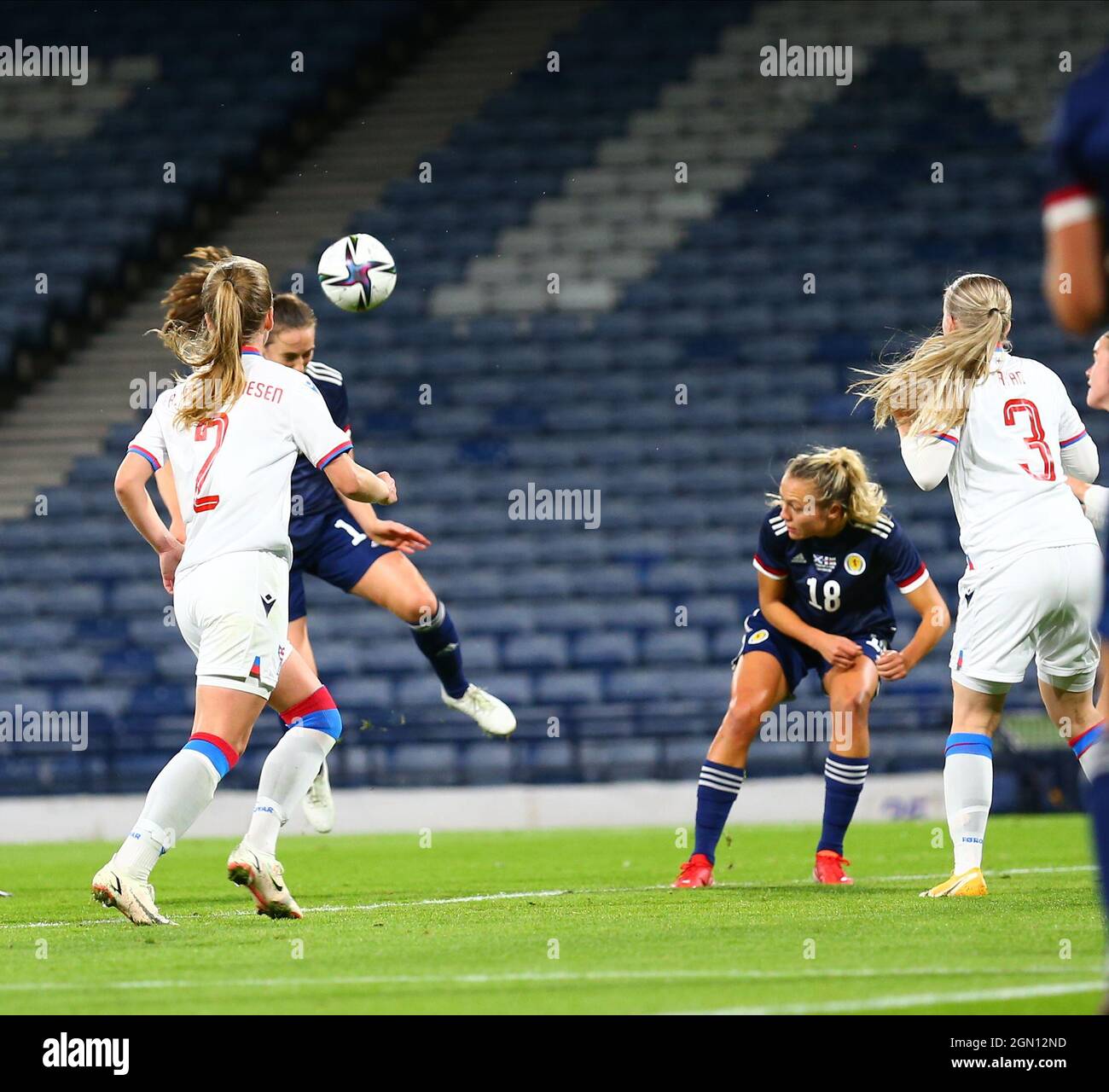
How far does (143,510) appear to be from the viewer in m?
5.84

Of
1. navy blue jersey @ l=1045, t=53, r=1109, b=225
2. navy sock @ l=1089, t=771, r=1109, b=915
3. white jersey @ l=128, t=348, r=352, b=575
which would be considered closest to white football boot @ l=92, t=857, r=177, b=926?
white jersey @ l=128, t=348, r=352, b=575

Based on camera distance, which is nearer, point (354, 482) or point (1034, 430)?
point (354, 482)

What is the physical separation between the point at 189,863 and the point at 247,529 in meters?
4.47

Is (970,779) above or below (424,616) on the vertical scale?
below

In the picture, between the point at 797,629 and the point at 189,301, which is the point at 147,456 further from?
the point at 797,629

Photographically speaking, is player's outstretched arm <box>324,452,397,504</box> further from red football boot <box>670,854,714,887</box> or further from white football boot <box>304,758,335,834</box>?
white football boot <box>304,758,335,834</box>

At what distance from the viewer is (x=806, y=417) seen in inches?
612

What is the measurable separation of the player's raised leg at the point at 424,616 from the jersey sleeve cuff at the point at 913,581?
89.1 inches

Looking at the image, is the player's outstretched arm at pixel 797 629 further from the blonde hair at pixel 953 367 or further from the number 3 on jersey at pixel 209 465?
the number 3 on jersey at pixel 209 465

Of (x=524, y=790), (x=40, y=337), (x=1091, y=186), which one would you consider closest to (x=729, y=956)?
(x=1091, y=186)

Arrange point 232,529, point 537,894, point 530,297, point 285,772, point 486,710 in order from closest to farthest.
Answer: point 232,529 → point 285,772 → point 537,894 → point 486,710 → point 530,297

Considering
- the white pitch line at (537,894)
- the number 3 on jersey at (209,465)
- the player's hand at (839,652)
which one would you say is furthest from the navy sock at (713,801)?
the number 3 on jersey at (209,465)

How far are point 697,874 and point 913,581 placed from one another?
143 centimetres

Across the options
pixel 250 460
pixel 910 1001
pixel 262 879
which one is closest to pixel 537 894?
pixel 262 879
